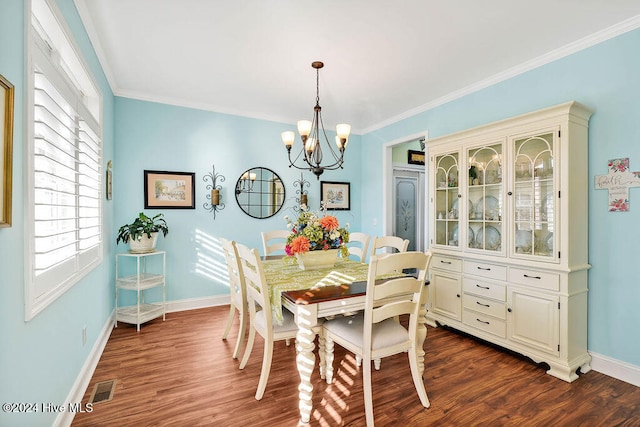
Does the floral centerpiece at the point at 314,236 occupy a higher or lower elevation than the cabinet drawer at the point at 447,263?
higher

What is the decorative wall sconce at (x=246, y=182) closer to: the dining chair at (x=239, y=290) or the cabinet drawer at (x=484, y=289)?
the dining chair at (x=239, y=290)

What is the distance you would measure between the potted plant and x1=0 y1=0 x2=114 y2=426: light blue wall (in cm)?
135

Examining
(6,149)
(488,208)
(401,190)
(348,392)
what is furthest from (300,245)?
(401,190)

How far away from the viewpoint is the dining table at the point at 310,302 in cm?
187

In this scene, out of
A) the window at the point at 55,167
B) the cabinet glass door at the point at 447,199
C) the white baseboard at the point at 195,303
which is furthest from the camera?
the white baseboard at the point at 195,303

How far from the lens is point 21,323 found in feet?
4.27

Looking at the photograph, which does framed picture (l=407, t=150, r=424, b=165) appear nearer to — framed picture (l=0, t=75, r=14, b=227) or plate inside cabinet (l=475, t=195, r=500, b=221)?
plate inside cabinet (l=475, t=195, r=500, b=221)

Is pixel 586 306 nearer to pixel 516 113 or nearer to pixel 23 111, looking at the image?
pixel 516 113

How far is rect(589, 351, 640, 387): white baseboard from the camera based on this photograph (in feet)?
7.55

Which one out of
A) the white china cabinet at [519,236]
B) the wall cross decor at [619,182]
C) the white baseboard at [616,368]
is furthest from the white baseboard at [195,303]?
the wall cross decor at [619,182]

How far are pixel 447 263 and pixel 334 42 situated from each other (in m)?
2.41

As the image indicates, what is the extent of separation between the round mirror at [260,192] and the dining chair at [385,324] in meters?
2.53

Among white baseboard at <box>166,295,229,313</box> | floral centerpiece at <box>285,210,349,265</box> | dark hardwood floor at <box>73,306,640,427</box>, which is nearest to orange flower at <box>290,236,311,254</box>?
floral centerpiece at <box>285,210,349,265</box>

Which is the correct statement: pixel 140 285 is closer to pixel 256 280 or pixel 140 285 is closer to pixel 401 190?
pixel 256 280
